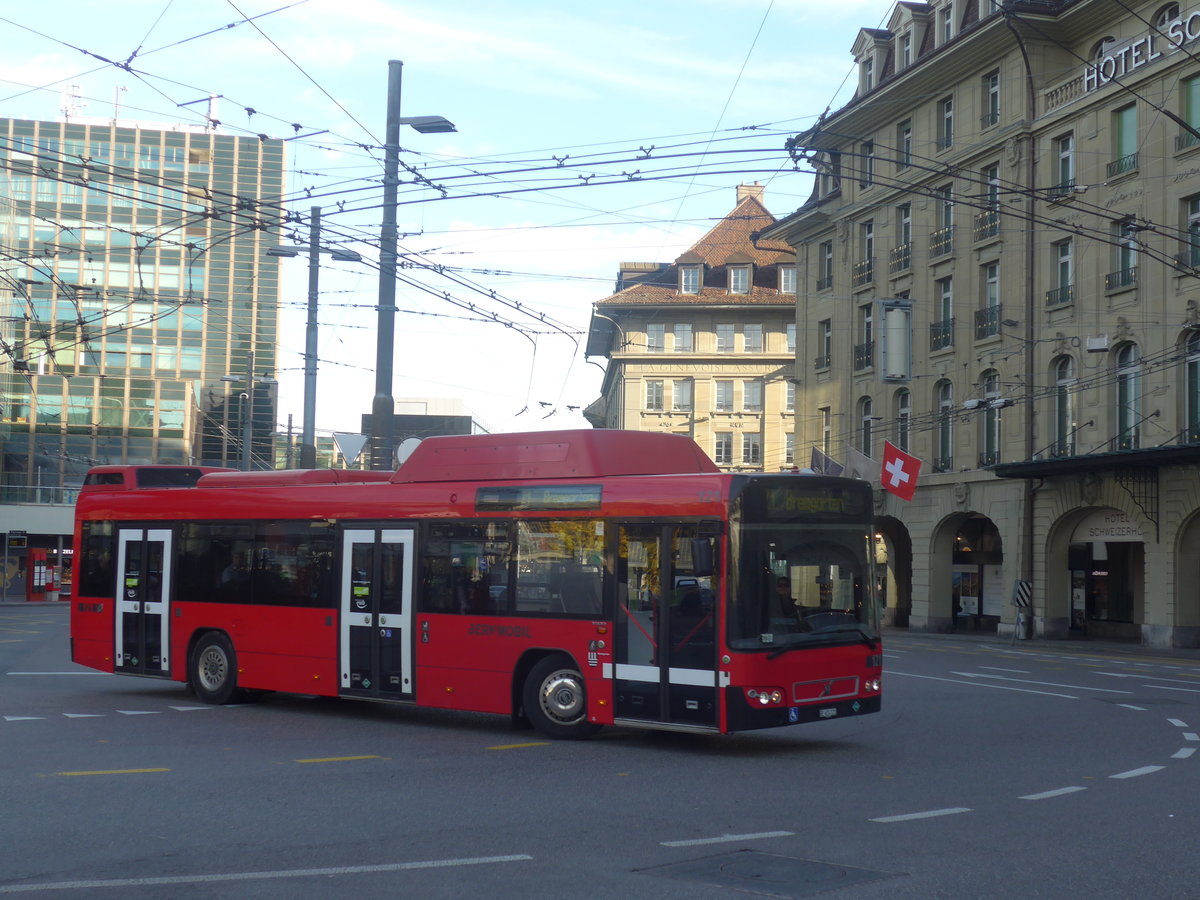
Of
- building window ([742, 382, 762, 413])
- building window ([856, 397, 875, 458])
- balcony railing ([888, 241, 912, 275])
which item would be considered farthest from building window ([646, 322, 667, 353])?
balcony railing ([888, 241, 912, 275])

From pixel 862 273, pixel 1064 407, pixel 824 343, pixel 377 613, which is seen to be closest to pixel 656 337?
pixel 824 343

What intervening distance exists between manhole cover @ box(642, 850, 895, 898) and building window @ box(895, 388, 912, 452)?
4009 centimetres

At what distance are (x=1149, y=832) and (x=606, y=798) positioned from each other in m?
3.58

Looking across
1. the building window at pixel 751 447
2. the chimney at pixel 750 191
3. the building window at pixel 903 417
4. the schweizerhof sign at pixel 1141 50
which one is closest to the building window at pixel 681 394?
the building window at pixel 751 447

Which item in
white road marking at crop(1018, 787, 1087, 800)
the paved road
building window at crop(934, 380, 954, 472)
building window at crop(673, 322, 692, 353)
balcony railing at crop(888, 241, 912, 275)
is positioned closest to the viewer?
the paved road

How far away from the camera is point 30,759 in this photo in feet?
40.3

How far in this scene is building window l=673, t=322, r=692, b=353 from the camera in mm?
77438

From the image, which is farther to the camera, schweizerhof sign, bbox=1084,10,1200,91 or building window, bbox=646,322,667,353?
building window, bbox=646,322,667,353

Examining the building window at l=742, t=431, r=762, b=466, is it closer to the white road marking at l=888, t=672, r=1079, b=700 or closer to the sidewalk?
the sidewalk

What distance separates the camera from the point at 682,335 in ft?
254

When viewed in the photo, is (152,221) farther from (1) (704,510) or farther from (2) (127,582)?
(1) (704,510)

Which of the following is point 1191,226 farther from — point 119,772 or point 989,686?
point 119,772

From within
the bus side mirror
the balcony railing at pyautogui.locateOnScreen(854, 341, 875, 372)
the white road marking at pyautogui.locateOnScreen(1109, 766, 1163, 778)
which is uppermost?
the balcony railing at pyautogui.locateOnScreen(854, 341, 875, 372)

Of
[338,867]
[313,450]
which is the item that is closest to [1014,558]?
[313,450]
